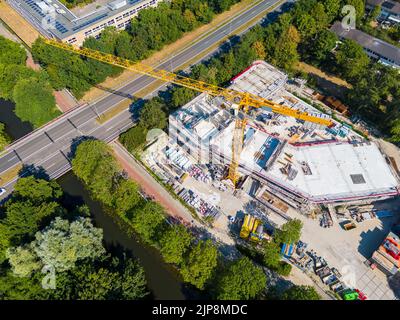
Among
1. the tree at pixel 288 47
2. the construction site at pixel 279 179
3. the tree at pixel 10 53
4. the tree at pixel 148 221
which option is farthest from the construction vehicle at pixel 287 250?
the tree at pixel 10 53

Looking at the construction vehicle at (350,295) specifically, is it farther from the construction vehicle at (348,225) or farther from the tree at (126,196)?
the tree at (126,196)

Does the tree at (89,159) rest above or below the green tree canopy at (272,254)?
above

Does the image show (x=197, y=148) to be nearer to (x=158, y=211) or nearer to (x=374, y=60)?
(x=158, y=211)

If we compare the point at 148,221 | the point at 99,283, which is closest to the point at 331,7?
the point at 148,221

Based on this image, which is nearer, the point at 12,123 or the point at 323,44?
the point at 12,123

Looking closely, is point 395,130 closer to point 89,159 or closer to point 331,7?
point 331,7
